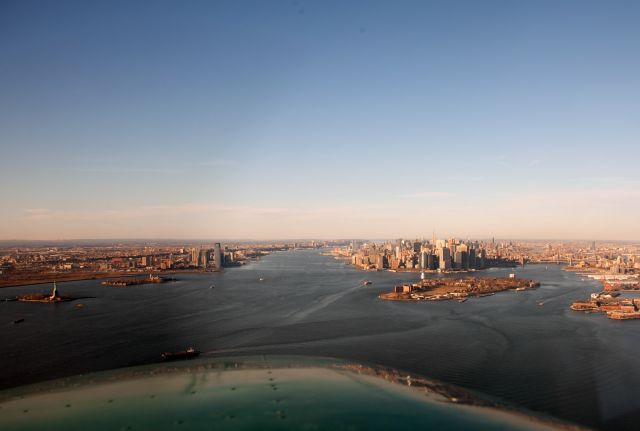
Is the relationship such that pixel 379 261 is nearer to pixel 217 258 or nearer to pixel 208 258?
pixel 217 258

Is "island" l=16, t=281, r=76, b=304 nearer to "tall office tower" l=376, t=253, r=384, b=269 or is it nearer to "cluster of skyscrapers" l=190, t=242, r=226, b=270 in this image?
"cluster of skyscrapers" l=190, t=242, r=226, b=270

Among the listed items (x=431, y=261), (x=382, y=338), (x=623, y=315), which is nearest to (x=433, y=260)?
(x=431, y=261)

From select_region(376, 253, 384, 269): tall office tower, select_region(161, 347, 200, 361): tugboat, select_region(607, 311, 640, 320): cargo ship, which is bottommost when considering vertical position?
select_region(607, 311, 640, 320): cargo ship

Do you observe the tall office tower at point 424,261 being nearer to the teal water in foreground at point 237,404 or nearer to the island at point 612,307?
the island at point 612,307

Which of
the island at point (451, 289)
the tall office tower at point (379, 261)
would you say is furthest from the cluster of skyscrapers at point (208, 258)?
the island at point (451, 289)

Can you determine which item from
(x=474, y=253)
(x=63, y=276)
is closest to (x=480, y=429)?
(x=63, y=276)

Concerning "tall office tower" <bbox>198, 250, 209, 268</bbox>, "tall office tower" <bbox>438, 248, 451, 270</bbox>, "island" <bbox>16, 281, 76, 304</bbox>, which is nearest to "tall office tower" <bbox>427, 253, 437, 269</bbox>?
"tall office tower" <bbox>438, 248, 451, 270</bbox>

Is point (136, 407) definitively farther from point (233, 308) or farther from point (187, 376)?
point (233, 308)

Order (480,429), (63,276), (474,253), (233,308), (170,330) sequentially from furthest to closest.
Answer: (474,253)
(63,276)
(233,308)
(170,330)
(480,429)
